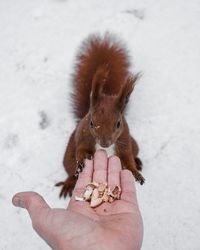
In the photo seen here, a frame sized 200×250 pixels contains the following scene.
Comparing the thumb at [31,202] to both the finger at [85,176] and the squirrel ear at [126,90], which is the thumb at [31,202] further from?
the squirrel ear at [126,90]

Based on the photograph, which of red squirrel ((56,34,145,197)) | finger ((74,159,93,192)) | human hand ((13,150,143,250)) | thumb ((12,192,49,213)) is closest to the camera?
human hand ((13,150,143,250))

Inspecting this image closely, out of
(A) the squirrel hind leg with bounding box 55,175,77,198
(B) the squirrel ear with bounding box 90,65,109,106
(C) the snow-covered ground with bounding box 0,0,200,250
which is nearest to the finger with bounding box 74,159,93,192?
(B) the squirrel ear with bounding box 90,65,109,106

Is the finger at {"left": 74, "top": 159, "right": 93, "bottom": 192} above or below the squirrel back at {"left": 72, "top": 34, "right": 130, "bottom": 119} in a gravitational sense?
below

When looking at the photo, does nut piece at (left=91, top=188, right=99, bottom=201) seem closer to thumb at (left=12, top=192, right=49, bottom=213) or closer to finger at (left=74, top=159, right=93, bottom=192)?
finger at (left=74, top=159, right=93, bottom=192)

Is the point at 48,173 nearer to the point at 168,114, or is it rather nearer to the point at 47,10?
the point at 168,114

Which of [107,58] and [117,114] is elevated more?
[107,58]

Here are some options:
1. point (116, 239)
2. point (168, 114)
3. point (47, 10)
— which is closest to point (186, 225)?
point (168, 114)

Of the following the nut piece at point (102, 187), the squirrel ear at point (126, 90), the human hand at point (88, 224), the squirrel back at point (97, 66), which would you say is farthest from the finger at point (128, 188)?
the squirrel back at point (97, 66)
